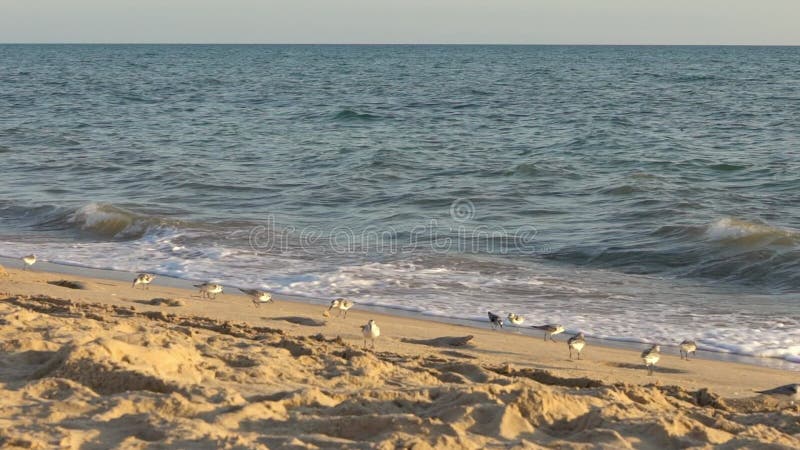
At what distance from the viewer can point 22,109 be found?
36.3 metres

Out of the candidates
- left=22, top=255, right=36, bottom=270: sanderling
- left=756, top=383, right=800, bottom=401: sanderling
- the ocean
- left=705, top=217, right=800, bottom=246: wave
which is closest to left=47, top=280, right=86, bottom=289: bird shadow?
left=22, top=255, right=36, bottom=270: sanderling

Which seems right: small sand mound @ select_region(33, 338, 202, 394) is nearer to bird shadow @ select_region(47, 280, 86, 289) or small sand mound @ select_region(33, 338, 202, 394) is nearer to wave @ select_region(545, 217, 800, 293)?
bird shadow @ select_region(47, 280, 86, 289)

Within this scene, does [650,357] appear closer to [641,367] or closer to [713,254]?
[641,367]

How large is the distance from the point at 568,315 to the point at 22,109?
30.9m

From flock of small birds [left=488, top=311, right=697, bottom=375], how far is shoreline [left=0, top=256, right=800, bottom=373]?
0.09m

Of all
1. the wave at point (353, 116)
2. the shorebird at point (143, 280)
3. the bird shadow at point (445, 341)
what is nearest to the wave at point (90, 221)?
the shorebird at point (143, 280)

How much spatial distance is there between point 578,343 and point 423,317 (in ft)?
7.57

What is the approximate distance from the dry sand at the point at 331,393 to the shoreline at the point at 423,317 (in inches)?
12.4

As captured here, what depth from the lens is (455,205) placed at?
16969 millimetres

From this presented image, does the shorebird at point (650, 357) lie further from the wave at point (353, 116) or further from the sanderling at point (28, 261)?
the wave at point (353, 116)

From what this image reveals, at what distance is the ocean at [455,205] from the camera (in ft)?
36.3

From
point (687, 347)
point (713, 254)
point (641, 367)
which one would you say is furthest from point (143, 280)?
point (713, 254)

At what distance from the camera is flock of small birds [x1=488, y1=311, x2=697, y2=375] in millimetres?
7652

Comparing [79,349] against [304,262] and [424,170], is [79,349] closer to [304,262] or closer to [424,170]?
[304,262]
